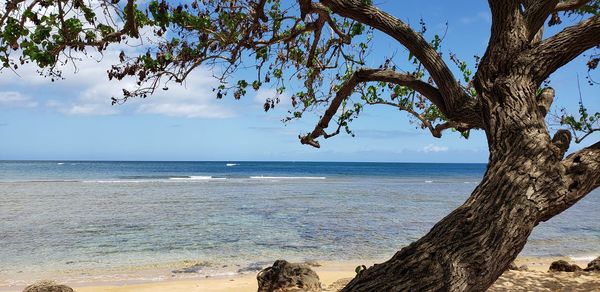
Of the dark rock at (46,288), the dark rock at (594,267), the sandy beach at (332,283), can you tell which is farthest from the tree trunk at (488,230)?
the dark rock at (594,267)

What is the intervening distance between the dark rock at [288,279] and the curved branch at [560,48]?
4.37 m

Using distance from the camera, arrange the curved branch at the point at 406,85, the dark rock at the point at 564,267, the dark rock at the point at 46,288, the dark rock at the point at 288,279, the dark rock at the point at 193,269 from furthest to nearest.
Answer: the dark rock at the point at 193,269 < the dark rock at the point at 564,267 < the dark rock at the point at 288,279 < the dark rock at the point at 46,288 < the curved branch at the point at 406,85

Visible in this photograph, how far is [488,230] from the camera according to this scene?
2.85m

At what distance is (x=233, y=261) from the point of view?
10.8m

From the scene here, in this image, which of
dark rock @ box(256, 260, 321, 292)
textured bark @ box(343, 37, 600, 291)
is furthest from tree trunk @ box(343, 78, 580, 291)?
dark rock @ box(256, 260, 321, 292)

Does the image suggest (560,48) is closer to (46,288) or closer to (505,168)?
(505,168)

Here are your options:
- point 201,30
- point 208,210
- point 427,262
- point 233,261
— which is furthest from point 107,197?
point 427,262

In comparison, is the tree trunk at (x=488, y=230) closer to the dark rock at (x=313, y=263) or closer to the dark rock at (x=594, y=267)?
the dark rock at (x=594, y=267)

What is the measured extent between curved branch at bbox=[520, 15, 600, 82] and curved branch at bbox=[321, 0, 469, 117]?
0.67 m

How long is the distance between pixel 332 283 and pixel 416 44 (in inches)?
199

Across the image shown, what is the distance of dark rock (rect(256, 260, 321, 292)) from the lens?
22.0 ft

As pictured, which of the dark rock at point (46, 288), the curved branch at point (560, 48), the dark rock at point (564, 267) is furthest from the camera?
the dark rock at point (564, 267)

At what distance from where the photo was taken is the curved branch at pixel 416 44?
13.6 ft

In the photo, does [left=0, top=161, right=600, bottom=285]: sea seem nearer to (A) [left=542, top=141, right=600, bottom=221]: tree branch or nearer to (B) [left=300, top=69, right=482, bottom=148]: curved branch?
(B) [left=300, top=69, right=482, bottom=148]: curved branch
